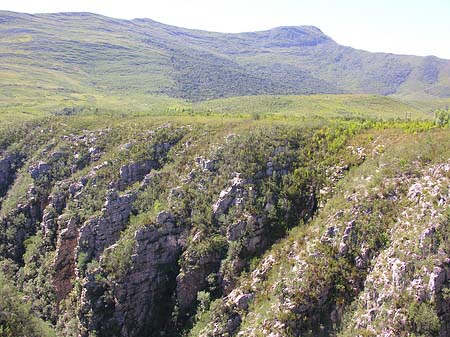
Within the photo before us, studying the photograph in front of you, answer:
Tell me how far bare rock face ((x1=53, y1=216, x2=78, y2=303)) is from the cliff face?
0.20 metres

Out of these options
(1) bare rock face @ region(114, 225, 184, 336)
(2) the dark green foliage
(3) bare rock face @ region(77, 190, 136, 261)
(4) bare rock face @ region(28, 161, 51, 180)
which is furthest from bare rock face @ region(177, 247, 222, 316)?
(4) bare rock face @ region(28, 161, 51, 180)

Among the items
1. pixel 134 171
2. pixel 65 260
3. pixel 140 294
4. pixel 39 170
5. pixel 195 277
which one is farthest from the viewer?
pixel 39 170

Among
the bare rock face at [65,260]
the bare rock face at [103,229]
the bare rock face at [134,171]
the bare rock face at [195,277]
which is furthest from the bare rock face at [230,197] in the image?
the bare rock face at [65,260]

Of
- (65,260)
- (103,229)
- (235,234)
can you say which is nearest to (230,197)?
(235,234)

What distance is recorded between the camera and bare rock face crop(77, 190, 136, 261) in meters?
58.3

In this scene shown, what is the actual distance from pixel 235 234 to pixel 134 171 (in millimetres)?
24355

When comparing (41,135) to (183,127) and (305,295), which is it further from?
(305,295)

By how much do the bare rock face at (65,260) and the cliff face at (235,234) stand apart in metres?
0.20

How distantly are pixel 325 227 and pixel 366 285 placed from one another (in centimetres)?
830

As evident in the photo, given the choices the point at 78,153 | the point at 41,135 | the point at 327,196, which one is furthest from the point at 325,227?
the point at 41,135

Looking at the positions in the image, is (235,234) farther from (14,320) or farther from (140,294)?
(14,320)

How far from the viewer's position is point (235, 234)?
5062 cm

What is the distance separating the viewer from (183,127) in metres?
75.1

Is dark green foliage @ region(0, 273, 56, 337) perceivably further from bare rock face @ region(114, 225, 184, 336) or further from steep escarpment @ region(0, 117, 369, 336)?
bare rock face @ region(114, 225, 184, 336)
